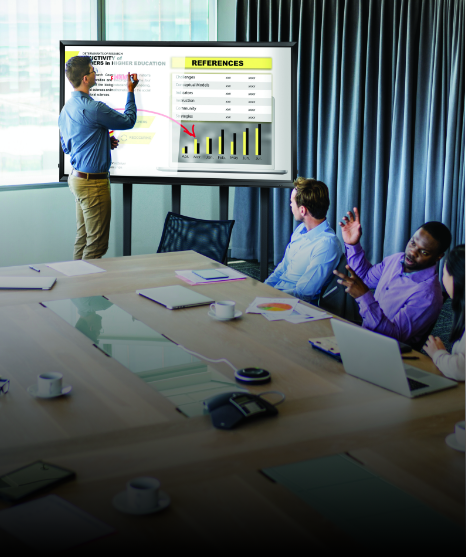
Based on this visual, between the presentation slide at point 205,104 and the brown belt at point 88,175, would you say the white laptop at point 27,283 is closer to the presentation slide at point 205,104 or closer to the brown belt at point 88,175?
the brown belt at point 88,175

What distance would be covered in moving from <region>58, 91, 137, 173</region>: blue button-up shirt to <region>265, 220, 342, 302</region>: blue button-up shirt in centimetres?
172

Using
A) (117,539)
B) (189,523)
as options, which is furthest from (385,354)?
(117,539)

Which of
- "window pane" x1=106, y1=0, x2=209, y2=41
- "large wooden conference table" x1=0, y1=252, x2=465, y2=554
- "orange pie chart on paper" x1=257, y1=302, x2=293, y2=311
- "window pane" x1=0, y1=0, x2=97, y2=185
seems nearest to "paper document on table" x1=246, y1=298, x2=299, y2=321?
"orange pie chart on paper" x1=257, y1=302, x2=293, y2=311

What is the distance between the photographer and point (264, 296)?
249 centimetres

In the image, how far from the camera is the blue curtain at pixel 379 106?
4.43 metres

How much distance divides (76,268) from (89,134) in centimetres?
157

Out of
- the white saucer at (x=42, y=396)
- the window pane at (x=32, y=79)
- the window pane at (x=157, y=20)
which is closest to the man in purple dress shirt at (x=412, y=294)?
the white saucer at (x=42, y=396)

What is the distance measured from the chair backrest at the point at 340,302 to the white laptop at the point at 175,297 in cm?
55

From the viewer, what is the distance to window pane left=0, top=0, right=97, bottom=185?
15.2 ft

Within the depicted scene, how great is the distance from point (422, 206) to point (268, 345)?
A: 314cm

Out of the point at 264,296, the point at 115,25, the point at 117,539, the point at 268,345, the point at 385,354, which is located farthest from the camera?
the point at 115,25

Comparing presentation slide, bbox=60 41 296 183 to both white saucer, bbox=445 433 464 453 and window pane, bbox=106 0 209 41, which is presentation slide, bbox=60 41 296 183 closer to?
window pane, bbox=106 0 209 41

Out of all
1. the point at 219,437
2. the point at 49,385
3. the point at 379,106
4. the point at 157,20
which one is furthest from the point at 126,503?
the point at 157,20

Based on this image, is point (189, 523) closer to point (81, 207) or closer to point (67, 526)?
point (67, 526)
